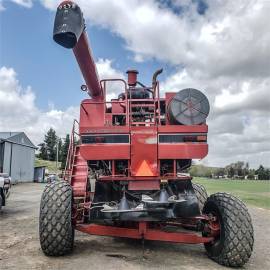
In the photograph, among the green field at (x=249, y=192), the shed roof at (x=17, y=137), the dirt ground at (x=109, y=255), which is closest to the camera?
the dirt ground at (x=109, y=255)

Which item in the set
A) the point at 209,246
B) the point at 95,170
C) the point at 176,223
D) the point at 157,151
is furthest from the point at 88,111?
the point at 209,246

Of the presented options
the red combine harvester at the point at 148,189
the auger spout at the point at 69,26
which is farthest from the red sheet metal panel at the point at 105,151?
the auger spout at the point at 69,26

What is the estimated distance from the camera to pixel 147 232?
745cm

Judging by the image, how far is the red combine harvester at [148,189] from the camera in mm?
7246

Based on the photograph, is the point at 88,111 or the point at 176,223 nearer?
the point at 176,223

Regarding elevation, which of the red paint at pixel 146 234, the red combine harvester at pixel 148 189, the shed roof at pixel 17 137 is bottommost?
the red paint at pixel 146 234

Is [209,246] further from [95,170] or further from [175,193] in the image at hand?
[95,170]

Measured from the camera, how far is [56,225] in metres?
7.30

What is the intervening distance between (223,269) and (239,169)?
140 metres

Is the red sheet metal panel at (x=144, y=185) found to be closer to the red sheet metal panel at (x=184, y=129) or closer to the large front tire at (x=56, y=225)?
the red sheet metal panel at (x=184, y=129)

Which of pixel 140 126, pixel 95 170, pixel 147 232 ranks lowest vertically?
pixel 147 232

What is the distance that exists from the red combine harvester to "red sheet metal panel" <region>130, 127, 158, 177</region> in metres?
0.02

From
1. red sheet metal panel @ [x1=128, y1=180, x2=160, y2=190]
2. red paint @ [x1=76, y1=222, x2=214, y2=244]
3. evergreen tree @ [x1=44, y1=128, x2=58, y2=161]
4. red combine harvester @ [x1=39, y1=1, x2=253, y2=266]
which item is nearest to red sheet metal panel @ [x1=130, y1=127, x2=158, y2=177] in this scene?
red combine harvester @ [x1=39, y1=1, x2=253, y2=266]

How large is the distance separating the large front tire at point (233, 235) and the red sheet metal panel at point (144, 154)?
1378 millimetres
